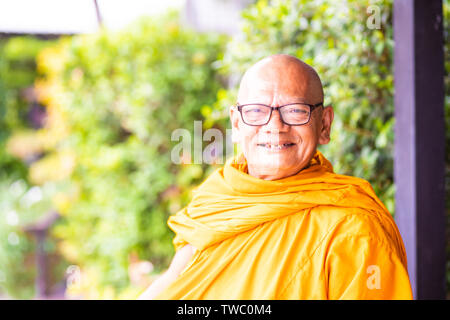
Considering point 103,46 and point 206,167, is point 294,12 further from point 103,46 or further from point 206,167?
point 103,46

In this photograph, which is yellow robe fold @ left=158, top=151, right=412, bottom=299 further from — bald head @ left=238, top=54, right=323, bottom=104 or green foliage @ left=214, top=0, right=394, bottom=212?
green foliage @ left=214, top=0, right=394, bottom=212

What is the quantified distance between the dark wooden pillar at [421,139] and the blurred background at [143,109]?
0.29 m

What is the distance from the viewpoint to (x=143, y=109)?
4355 mm

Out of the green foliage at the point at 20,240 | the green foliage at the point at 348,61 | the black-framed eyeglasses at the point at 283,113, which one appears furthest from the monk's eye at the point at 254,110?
the green foliage at the point at 20,240

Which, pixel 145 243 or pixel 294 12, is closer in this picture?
pixel 294 12

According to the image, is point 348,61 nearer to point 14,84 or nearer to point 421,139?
point 421,139

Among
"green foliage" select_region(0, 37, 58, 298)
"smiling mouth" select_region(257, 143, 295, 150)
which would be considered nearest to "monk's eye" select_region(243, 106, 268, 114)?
"smiling mouth" select_region(257, 143, 295, 150)

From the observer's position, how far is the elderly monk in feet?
4.30

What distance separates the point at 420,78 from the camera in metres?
2.26

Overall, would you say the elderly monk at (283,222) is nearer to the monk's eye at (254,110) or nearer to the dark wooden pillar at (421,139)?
the monk's eye at (254,110)

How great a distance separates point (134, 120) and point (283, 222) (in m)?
3.28
